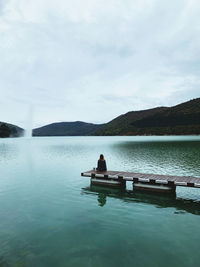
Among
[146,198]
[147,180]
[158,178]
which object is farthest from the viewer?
[158,178]

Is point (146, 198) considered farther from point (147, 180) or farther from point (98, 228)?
point (98, 228)

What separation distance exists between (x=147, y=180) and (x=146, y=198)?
184 centimetres

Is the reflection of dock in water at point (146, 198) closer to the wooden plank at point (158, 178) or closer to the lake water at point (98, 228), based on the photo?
the lake water at point (98, 228)

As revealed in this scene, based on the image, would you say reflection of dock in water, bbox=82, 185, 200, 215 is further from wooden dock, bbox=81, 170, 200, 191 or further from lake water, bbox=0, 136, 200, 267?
wooden dock, bbox=81, 170, 200, 191

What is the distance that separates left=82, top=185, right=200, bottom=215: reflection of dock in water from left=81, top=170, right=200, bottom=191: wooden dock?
751 mm

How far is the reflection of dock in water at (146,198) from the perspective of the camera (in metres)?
13.6

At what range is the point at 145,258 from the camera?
7805mm

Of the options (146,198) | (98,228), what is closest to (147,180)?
(146,198)

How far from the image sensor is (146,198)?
15.7 meters

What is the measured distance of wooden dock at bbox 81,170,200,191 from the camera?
51.6 ft

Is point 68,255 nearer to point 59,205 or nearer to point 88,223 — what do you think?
point 88,223

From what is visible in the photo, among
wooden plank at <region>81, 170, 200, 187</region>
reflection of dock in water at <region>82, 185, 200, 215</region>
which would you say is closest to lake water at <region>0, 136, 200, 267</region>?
reflection of dock in water at <region>82, 185, 200, 215</region>

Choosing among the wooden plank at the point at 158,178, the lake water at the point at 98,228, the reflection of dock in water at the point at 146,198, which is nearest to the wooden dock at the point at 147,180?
the wooden plank at the point at 158,178

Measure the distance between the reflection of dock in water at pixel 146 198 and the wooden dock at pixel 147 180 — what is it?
2.46 feet
